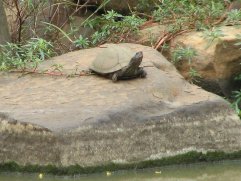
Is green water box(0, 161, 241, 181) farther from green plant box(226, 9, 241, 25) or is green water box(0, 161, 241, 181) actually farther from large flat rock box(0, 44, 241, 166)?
green plant box(226, 9, 241, 25)

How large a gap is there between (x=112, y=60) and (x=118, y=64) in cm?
9

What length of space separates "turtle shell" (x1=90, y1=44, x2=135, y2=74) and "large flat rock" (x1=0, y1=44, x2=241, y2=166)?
136 millimetres

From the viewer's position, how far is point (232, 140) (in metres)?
5.32

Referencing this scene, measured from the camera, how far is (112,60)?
5.87 metres

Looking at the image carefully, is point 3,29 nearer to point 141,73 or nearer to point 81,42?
point 81,42

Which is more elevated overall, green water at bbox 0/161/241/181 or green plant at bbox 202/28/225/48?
green plant at bbox 202/28/225/48

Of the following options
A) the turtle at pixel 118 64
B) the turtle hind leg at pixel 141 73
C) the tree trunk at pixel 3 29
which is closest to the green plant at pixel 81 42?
the tree trunk at pixel 3 29

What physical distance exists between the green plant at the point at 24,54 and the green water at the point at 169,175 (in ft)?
5.29

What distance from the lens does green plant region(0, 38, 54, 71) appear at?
20.7ft

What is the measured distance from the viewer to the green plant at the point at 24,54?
6.32 m

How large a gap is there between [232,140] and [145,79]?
3.40ft

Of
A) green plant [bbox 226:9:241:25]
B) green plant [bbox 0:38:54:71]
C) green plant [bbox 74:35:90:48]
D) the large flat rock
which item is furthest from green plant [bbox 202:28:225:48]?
green plant [bbox 0:38:54:71]

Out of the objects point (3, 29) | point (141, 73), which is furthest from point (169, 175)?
point (3, 29)

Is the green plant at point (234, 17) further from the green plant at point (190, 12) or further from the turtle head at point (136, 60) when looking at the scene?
the turtle head at point (136, 60)
